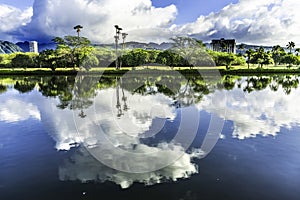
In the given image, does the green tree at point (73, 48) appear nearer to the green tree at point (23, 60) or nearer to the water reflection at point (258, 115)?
the green tree at point (23, 60)

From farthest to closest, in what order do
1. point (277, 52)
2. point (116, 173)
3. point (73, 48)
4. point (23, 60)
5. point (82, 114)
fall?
point (277, 52), point (23, 60), point (73, 48), point (82, 114), point (116, 173)

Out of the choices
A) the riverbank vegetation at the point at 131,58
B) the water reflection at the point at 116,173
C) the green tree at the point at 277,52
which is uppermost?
the green tree at the point at 277,52

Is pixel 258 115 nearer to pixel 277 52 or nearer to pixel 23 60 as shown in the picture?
pixel 23 60

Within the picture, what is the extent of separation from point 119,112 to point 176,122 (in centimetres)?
470

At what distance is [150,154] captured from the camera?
9.48 meters

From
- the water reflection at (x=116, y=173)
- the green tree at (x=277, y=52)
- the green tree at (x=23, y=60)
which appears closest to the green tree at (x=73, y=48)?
the green tree at (x=23, y=60)

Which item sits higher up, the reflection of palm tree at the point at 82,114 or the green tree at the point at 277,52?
the green tree at the point at 277,52

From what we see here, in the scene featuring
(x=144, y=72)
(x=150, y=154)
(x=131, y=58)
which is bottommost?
(x=150, y=154)

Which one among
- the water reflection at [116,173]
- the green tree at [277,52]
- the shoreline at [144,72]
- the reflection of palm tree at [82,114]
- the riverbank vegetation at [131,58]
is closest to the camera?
the water reflection at [116,173]

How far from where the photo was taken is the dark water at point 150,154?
684 centimetres

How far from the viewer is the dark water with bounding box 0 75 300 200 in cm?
684

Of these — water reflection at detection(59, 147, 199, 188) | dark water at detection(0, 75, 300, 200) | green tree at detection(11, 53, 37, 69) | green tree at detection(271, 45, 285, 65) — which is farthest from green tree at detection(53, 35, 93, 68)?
green tree at detection(271, 45, 285, 65)

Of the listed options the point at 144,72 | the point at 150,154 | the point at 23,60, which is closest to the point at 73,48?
the point at 144,72

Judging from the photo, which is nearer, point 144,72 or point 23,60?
point 144,72
